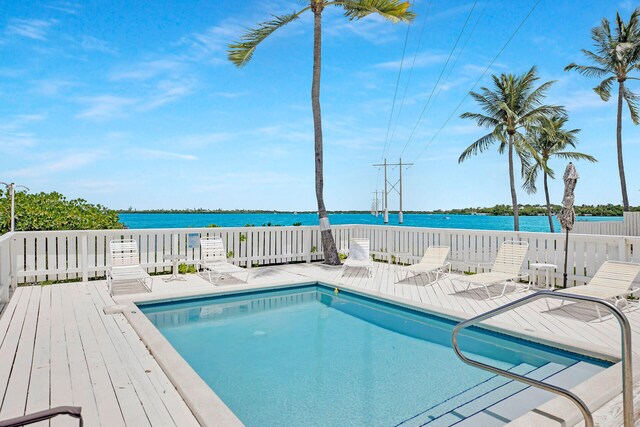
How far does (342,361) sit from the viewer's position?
4.14 metres

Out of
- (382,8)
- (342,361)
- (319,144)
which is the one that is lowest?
(342,361)

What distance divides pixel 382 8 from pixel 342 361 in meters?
7.93

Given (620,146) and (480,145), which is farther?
(480,145)

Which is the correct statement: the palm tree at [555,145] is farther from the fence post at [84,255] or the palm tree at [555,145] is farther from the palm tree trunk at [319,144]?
the fence post at [84,255]

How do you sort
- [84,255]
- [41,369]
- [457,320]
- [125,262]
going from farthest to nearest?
[84,255]
[125,262]
[457,320]
[41,369]

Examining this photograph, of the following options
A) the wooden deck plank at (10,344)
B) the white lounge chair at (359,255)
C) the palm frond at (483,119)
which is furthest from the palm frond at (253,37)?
the palm frond at (483,119)

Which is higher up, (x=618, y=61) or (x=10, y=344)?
(x=618, y=61)

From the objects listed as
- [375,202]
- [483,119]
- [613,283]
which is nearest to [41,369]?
[613,283]

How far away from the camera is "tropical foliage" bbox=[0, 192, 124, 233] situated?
28.7 feet

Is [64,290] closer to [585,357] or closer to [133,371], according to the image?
[133,371]

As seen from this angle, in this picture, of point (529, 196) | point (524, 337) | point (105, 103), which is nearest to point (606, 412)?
point (524, 337)

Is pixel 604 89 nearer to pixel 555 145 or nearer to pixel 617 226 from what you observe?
pixel 555 145


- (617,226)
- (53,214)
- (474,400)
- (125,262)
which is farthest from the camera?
(617,226)

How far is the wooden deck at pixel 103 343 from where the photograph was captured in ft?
8.93
